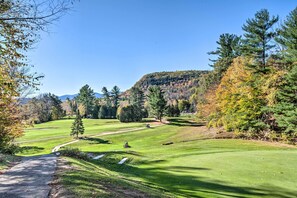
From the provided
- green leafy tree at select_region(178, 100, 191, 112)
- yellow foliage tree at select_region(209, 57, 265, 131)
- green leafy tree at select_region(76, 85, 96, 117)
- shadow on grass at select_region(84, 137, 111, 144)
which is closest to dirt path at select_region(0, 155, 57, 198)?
yellow foliage tree at select_region(209, 57, 265, 131)

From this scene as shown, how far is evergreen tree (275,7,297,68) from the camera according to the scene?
30594mm

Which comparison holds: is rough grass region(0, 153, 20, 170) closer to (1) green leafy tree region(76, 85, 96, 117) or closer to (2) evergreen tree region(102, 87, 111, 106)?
(1) green leafy tree region(76, 85, 96, 117)

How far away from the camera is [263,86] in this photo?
3538cm

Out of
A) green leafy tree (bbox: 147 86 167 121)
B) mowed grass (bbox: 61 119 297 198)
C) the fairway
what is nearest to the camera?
mowed grass (bbox: 61 119 297 198)

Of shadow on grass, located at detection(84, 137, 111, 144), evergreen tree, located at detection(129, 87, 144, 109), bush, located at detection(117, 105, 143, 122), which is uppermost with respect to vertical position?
evergreen tree, located at detection(129, 87, 144, 109)

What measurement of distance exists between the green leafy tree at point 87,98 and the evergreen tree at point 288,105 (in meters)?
80.0

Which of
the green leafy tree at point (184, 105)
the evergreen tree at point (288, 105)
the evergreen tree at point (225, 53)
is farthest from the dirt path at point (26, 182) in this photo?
the green leafy tree at point (184, 105)

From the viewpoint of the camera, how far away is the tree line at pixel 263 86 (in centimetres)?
3212

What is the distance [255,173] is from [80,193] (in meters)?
11.3

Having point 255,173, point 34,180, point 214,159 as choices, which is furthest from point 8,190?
point 214,159

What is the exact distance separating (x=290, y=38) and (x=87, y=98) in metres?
86.1

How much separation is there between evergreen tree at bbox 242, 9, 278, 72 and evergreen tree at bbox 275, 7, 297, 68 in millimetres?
3327

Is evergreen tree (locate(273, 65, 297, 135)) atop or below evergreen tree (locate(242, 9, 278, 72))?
below

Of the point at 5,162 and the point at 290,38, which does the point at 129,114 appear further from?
the point at 5,162
